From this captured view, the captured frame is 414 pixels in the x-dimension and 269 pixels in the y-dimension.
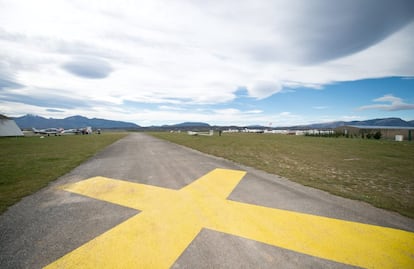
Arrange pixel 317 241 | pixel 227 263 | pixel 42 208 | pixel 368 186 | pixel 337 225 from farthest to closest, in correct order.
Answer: pixel 368 186
pixel 42 208
pixel 337 225
pixel 317 241
pixel 227 263

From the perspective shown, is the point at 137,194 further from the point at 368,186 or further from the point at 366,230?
the point at 368,186

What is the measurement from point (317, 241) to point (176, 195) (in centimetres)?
303

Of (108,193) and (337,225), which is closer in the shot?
(337,225)

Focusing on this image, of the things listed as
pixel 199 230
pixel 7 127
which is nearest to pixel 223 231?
pixel 199 230

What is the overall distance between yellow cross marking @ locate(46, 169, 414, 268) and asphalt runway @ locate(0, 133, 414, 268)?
0.01 meters

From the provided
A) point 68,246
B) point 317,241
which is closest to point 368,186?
point 317,241

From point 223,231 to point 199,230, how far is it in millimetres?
394

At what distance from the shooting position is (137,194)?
4.57 metres

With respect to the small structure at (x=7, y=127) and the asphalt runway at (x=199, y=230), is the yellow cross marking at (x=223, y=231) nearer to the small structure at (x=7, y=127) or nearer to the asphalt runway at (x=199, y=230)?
the asphalt runway at (x=199, y=230)

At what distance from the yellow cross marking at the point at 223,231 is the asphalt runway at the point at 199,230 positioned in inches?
0.6

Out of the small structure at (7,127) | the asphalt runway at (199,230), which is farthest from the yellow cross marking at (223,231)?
the small structure at (7,127)

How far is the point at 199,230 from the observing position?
2.95 meters

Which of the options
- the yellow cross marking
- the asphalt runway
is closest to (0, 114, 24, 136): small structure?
the asphalt runway

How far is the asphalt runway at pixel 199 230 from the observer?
232 centimetres
